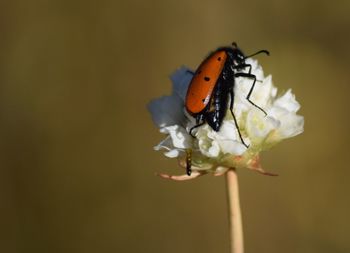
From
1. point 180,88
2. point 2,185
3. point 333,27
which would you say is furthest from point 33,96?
point 180,88

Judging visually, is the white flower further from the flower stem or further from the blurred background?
the blurred background

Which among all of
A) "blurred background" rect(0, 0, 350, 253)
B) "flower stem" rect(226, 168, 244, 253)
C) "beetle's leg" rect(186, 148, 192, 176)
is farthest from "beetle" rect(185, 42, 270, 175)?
"blurred background" rect(0, 0, 350, 253)

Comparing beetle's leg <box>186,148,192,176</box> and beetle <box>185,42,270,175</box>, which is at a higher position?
beetle <box>185,42,270,175</box>

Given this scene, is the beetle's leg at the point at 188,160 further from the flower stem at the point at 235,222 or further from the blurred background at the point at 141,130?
the blurred background at the point at 141,130

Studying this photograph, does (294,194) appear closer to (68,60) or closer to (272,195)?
(272,195)

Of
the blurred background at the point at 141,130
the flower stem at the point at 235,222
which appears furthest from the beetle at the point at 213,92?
the blurred background at the point at 141,130

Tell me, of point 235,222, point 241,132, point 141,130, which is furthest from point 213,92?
point 141,130

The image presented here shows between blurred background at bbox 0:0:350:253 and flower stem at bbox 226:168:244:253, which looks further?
blurred background at bbox 0:0:350:253
